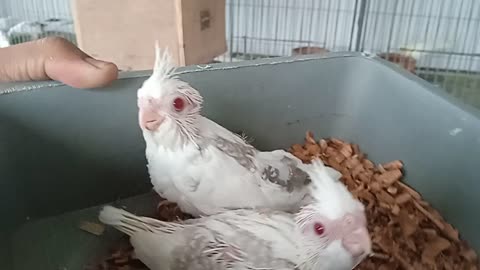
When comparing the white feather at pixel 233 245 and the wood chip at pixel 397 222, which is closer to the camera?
the white feather at pixel 233 245

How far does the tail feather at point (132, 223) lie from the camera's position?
2.84 feet

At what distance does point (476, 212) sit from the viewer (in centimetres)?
93

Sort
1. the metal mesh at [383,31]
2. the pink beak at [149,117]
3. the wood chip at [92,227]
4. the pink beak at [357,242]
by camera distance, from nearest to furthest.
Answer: the pink beak at [357,242] → the pink beak at [149,117] → the wood chip at [92,227] → the metal mesh at [383,31]

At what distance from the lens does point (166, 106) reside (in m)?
0.86

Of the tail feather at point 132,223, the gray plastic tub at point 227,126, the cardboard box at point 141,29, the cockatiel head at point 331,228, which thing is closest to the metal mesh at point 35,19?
the cardboard box at point 141,29

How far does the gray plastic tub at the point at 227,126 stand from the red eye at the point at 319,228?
15.0 inches

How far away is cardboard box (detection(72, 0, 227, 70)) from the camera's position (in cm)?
153

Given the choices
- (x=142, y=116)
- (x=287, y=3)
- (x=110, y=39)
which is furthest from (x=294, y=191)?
(x=287, y=3)

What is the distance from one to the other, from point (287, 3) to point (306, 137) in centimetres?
113

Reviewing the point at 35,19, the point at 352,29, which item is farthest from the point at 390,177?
the point at 35,19

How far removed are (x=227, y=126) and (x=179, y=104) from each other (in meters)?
0.28

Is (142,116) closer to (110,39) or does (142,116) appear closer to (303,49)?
(110,39)

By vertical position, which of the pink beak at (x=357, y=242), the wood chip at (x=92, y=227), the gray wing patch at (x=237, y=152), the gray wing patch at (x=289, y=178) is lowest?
the wood chip at (x=92, y=227)

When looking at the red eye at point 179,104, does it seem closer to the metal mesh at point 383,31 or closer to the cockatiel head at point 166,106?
the cockatiel head at point 166,106
